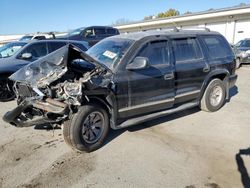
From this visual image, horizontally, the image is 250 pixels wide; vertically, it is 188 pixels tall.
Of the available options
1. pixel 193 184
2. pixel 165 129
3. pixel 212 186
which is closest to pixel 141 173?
pixel 193 184

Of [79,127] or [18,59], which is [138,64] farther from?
[18,59]

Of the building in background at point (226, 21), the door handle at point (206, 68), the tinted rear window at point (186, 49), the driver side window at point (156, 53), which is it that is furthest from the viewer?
the building in background at point (226, 21)

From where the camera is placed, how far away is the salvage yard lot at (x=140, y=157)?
3232 millimetres

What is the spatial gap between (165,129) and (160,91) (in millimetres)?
814

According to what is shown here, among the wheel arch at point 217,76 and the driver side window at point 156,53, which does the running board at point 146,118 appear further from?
the driver side window at point 156,53

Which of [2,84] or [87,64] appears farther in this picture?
[2,84]

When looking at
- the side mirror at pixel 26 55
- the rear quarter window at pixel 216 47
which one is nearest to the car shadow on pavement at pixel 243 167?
the rear quarter window at pixel 216 47

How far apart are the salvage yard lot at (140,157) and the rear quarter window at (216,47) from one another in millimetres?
1601

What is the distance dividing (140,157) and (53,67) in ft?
6.67

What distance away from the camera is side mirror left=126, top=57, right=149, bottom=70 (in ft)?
13.3

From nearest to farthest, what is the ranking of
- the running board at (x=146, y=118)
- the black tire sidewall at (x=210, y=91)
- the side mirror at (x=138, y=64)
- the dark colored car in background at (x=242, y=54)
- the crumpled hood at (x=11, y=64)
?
the side mirror at (x=138, y=64) < the running board at (x=146, y=118) < the black tire sidewall at (x=210, y=91) < the crumpled hood at (x=11, y=64) < the dark colored car in background at (x=242, y=54)

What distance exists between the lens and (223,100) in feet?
20.3

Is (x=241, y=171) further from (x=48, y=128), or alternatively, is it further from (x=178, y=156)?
(x=48, y=128)

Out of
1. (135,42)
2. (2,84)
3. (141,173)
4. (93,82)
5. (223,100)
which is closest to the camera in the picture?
(141,173)
